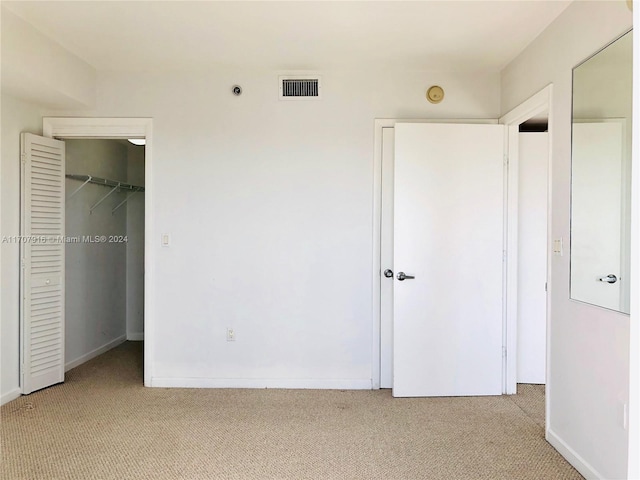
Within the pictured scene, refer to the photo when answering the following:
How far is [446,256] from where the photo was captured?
10.4ft

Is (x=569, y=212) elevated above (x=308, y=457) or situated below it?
above

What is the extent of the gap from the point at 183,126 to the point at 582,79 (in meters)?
2.82

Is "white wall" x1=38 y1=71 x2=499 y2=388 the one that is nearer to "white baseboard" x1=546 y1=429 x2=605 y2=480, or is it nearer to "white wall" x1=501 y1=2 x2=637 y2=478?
"white wall" x1=501 y1=2 x2=637 y2=478

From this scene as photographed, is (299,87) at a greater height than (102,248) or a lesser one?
greater

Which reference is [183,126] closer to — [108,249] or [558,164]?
[108,249]

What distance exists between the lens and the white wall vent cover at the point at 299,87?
3.29m

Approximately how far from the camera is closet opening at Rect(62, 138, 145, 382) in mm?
3885

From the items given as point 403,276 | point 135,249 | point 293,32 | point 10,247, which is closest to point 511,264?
point 403,276

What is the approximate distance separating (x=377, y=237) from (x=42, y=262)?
2.72 m

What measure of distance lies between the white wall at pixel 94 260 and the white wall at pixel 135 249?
6cm

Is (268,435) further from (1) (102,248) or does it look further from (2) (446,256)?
(1) (102,248)

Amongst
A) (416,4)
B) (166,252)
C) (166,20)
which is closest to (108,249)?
(166,252)

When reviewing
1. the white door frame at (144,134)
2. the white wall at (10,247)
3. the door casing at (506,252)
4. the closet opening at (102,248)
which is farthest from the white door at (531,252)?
the white wall at (10,247)

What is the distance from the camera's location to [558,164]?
2.40 meters
